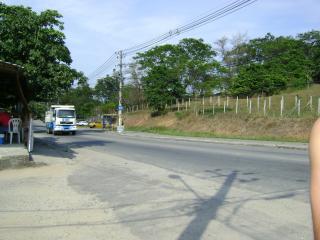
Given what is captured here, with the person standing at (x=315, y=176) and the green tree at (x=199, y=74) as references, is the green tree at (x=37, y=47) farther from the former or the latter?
the green tree at (x=199, y=74)

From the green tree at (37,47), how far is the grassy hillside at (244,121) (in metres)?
17.7

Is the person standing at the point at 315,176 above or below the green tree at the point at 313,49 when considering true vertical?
below

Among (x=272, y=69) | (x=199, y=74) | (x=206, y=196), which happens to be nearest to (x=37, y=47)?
(x=206, y=196)

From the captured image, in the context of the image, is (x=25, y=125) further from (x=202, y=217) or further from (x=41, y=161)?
(x=202, y=217)

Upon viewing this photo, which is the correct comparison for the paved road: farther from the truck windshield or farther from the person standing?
the truck windshield

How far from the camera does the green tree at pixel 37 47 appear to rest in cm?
1795

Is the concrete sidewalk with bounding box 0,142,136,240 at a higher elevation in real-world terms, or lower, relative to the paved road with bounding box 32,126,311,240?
lower

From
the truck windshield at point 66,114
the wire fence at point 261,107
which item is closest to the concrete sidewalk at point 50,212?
the wire fence at point 261,107

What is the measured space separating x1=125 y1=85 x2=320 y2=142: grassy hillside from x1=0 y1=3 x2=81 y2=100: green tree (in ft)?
58.0

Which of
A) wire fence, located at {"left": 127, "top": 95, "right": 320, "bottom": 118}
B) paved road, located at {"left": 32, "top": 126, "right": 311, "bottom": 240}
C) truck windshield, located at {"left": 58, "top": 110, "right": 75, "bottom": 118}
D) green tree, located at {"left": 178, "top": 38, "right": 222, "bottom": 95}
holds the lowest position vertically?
paved road, located at {"left": 32, "top": 126, "right": 311, "bottom": 240}

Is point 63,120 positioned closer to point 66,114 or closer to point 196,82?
point 66,114

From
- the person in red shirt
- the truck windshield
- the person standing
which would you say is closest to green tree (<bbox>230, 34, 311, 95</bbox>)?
the truck windshield

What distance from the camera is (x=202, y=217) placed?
25.3ft

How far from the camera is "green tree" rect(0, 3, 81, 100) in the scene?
17953 millimetres
